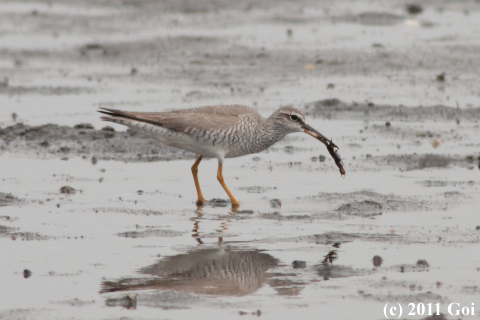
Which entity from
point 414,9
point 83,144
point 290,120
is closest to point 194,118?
point 290,120

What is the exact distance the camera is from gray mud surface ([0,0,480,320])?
6.88 metres

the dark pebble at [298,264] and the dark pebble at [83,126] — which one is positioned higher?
the dark pebble at [83,126]

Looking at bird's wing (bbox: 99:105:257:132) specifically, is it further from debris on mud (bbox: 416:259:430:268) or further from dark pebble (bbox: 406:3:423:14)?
dark pebble (bbox: 406:3:423:14)

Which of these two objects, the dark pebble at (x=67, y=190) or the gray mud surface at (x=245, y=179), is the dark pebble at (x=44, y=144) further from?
the dark pebble at (x=67, y=190)

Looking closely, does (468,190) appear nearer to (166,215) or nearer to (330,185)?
(330,185)

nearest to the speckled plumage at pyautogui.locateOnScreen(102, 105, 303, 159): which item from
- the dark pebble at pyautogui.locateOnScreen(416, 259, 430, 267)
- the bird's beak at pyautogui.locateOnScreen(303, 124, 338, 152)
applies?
the bird's beak at pyautogui.locateOnScreen(303, 124, 338, 152)

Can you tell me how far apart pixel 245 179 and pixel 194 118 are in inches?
49.9

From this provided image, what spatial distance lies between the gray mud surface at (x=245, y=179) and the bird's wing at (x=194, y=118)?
83 centimetres

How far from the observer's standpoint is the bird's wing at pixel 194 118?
404 inches

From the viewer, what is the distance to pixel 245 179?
1116 centimetres

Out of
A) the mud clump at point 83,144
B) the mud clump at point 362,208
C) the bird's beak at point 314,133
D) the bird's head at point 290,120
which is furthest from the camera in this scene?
the mud clump at point 83,144

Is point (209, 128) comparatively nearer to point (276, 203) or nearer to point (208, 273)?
point (276, 203)

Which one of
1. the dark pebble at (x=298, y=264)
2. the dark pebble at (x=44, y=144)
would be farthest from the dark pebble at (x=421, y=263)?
the dark pebble at (x=44, y=144)

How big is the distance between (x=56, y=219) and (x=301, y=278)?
120 inches
